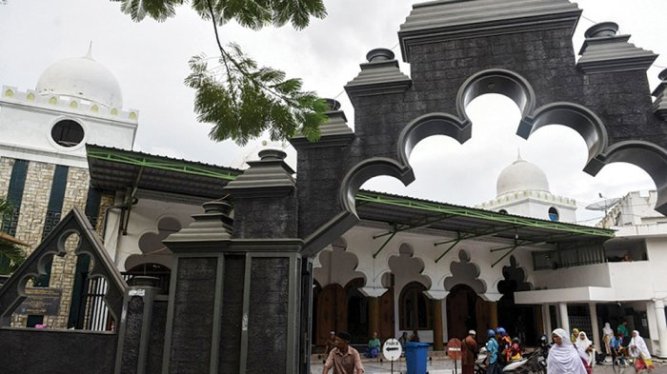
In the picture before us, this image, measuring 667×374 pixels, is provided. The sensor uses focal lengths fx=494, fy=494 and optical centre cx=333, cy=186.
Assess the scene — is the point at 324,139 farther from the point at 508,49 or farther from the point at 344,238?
the point at 344,238

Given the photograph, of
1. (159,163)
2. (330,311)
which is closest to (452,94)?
(159,163)

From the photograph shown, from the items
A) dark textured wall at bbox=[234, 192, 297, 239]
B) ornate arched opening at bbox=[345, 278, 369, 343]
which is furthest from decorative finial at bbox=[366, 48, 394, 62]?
ornate arched opening at bbox=[345, 278, 369, 343]

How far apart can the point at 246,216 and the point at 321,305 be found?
12.6 metres

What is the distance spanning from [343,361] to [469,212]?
1106 cm

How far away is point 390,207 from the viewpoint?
14.1 meters

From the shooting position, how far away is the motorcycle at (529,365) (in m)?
9.19

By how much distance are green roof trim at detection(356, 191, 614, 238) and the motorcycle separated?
4.96 meters

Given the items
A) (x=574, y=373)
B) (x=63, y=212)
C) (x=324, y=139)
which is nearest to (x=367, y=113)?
(x=324, y=139)

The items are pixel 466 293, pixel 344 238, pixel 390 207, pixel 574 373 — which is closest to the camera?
pixel 574 373

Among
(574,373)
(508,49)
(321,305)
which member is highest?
(508,49)

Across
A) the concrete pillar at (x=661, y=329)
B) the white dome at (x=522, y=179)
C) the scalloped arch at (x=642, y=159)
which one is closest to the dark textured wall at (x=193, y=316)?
the scalloped arch at (x=642, y=159)

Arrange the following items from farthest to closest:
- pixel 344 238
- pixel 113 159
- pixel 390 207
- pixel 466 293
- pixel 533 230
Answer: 1. pixel 466 293
2. pixel 533 230
3. pixel 344 238
4. pixel 390 207
5. pixel 113 159

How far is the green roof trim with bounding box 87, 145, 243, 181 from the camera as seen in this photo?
10656mm

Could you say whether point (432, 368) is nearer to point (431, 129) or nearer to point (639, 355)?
point (639, 355)
